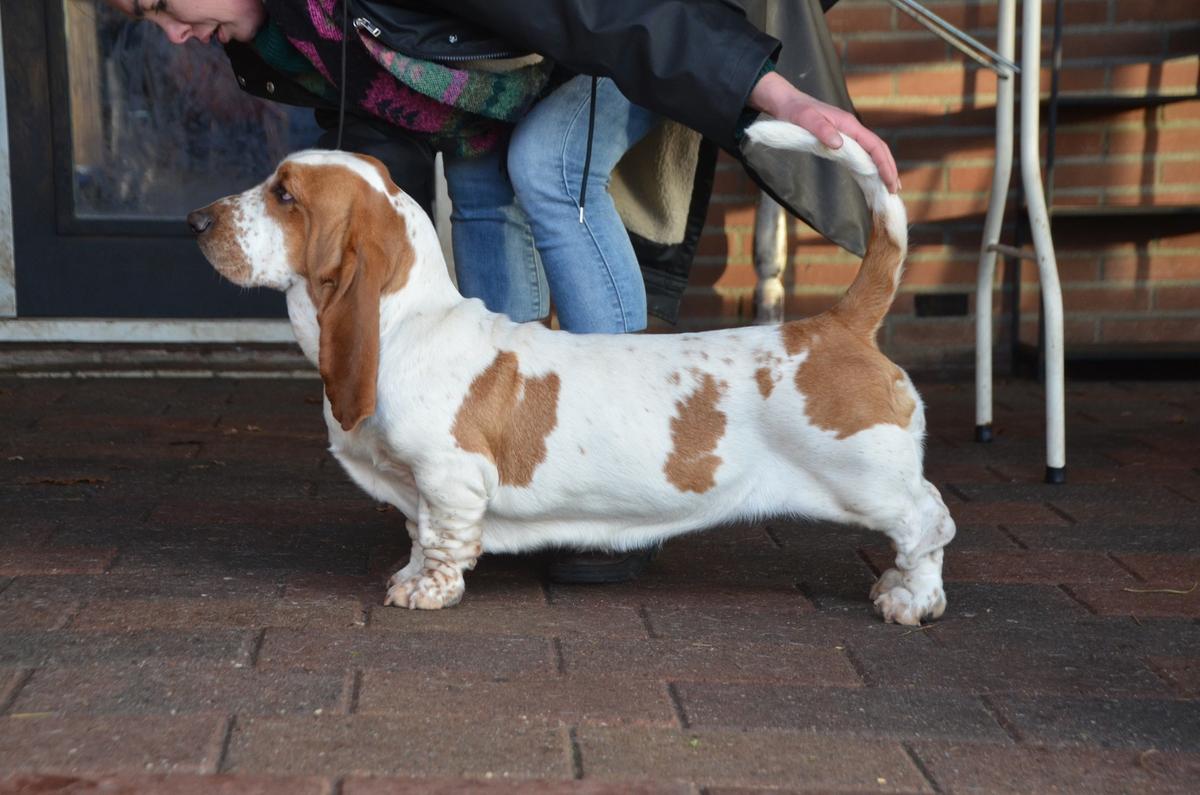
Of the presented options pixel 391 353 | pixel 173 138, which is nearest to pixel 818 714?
pixel 391 353

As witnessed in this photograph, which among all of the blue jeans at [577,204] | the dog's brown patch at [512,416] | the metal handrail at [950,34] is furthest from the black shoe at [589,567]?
the metal handrail at [950,34]

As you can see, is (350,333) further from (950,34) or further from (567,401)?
(950,34)

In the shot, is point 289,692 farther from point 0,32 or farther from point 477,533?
point 0,32

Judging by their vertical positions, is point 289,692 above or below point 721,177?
below

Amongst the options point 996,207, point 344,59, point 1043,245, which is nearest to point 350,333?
point 344,59

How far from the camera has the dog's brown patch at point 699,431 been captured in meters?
2.64

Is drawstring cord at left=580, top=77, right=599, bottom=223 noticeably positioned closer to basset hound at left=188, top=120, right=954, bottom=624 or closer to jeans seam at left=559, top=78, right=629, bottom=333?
jeans seam at left=559, top=78, right=629, bottom=333

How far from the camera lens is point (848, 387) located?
258 cm

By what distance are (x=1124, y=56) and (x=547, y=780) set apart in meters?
4.47

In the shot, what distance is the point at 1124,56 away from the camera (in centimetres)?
538

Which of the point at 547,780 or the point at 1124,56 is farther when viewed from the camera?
the point at 1124,56

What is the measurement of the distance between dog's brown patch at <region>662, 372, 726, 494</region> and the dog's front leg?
0.39 metres

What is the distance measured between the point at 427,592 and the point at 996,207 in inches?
90.7

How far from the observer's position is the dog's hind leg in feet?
8.63
